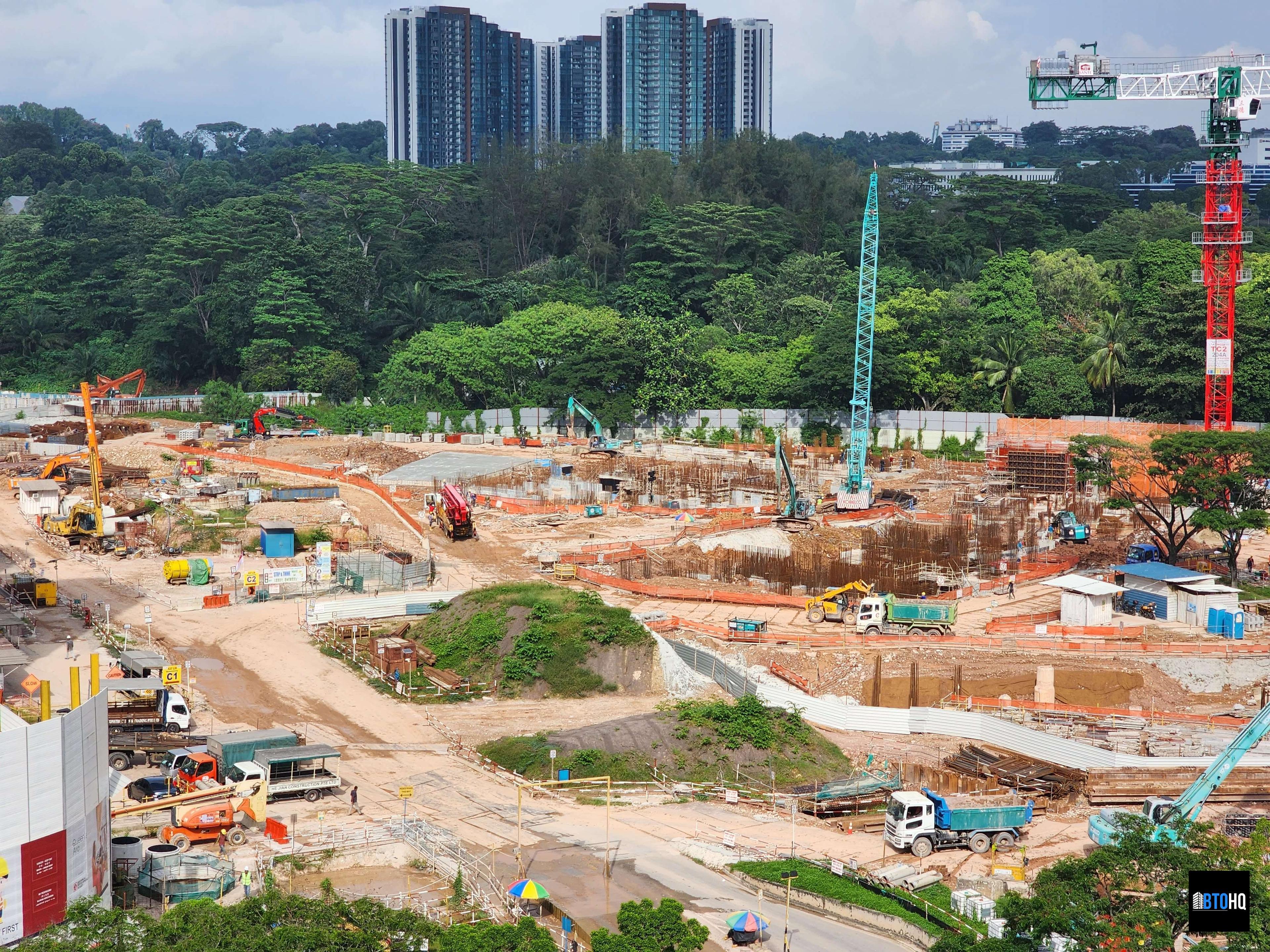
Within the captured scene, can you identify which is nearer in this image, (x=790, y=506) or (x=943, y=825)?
(x=943, y=825)

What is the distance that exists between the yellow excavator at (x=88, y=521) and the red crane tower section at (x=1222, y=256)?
51.4 metres

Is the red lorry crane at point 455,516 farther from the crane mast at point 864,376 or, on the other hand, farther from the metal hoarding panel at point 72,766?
the metal hoarding panel at point 72,766

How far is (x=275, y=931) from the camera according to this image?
2272 cm

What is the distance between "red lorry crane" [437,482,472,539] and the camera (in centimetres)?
6272

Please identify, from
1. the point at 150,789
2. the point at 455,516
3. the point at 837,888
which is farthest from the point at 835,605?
the point at 150,789

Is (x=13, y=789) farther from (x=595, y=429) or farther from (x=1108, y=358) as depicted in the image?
(x=1108, y=358)

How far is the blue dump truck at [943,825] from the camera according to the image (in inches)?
1272

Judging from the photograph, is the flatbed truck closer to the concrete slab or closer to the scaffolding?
the concrete slab

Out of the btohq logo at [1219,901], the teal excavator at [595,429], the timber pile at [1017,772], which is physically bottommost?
the timber pile at [1017,772]

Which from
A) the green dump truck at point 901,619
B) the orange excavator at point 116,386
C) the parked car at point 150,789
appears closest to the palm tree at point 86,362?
the orange excavator at point 116,386

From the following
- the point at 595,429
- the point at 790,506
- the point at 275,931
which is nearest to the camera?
the point at 275,931

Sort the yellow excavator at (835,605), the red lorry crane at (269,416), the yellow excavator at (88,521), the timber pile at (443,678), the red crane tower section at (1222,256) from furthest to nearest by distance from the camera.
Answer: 1. the red lorry crane at (269,416)
2. the red crane tower section at (1222,256)
3. the yellow excavator at (88,521)
4. the yellow excavator at (835,605)
5. the timber pile at (443,678)

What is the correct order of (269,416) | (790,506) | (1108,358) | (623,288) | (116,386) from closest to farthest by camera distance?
(790,506)
(1108,358)
(269,416)
(116,386)
(623,288)

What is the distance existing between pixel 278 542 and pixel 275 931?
39673mm
